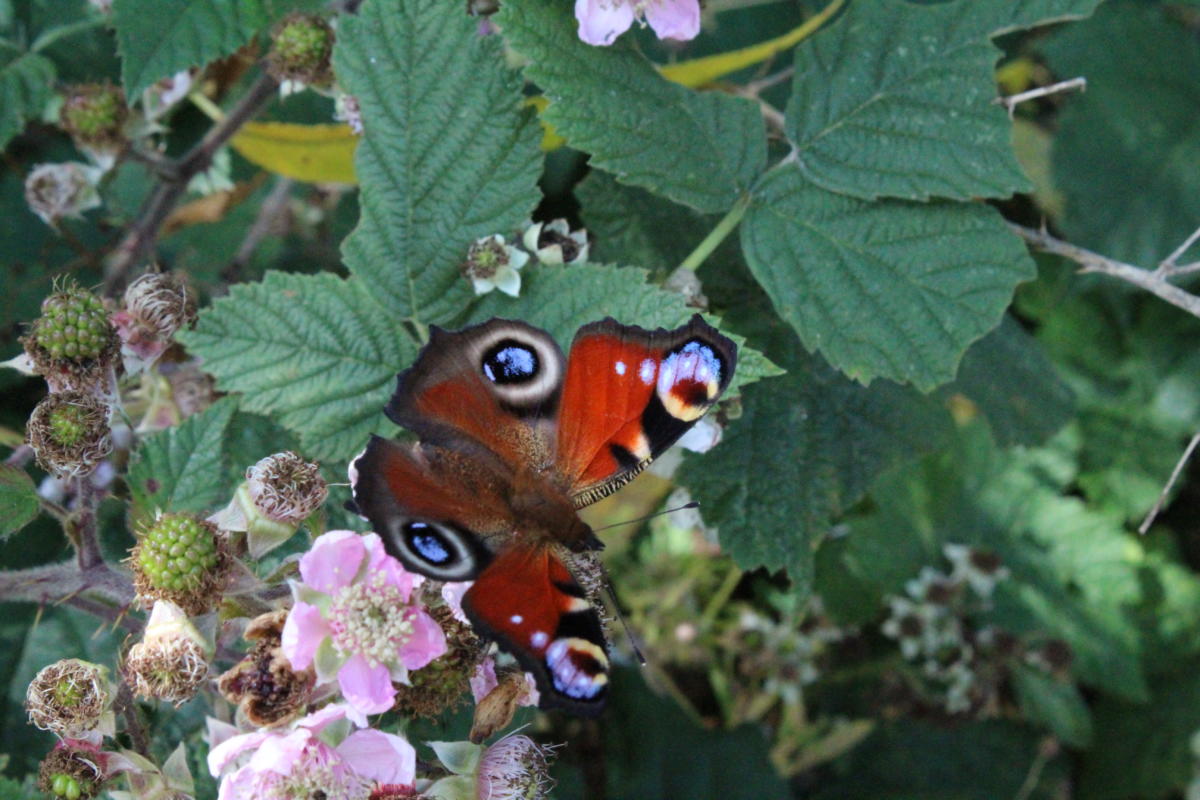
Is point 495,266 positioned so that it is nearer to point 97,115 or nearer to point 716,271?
point 716,271

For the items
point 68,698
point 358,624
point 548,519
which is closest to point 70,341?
point 68,698

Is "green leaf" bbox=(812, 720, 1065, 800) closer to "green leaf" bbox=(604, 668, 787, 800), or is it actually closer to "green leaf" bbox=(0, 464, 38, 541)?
"green leaf" bbox=(604, 668, 787, 800)

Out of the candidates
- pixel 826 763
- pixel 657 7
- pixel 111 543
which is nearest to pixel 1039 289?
pixel 826 763

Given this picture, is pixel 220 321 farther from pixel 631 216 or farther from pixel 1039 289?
pixel 1039 289

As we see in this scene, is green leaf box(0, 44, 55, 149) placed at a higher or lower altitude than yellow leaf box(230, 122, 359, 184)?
higher

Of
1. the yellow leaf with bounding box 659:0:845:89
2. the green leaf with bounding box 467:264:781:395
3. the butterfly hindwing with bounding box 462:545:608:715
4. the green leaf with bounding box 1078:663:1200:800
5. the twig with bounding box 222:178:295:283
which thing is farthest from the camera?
the green leaf with bounding box 1078:663:1200:800

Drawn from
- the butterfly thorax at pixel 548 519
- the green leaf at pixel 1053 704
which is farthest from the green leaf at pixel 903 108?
the green leaf at pixel 1053 704

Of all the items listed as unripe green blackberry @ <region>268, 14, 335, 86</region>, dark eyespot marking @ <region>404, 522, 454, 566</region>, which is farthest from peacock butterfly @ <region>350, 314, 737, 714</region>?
unripe green blackberry @ <region>268, 14, 335, 86</region>
